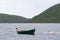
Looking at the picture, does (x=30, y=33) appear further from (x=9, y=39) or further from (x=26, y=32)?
(x=9, y=39)

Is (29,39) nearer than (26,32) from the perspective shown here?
Yes

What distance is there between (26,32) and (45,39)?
2410cm

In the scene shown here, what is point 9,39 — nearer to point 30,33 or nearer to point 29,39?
point 29,39

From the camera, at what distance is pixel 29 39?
100 meters

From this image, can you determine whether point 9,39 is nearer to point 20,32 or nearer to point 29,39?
point 29,39

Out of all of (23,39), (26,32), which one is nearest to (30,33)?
(26,32)

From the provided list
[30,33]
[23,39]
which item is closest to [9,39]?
[23,39]

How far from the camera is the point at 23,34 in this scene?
12575cm

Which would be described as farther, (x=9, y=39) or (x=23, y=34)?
(x=23, y=34)

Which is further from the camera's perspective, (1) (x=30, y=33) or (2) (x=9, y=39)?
(1) (x=30, y=33)

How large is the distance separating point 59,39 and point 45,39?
4.60 metres

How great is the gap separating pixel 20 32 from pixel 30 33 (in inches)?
215

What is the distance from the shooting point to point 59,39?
323 feet

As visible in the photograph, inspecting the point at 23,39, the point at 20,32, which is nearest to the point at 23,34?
the point at 20,32
